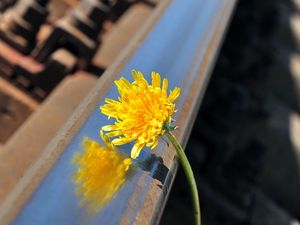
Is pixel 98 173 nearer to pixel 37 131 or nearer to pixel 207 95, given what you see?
pixel 37 131

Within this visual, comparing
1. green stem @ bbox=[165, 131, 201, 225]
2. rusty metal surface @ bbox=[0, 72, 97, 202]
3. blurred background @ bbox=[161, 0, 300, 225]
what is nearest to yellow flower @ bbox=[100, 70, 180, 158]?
green stem @ bbox=[165, 131, 201, 225]

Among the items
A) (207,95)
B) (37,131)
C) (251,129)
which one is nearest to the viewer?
(37,131)

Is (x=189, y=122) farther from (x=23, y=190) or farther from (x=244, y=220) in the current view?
(x=244, y=220)

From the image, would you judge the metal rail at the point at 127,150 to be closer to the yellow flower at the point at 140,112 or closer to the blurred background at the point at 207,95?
the yellow flower at the point at 140,112

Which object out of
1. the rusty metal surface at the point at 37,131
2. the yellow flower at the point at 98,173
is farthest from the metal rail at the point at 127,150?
the rusty metal surface at the point at 37,131

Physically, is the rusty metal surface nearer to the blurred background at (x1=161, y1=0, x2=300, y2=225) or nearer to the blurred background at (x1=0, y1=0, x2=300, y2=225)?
the blurred background at (x1=0, y1=0, x2=300, y2=225)

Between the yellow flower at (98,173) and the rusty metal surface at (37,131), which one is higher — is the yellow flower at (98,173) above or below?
below

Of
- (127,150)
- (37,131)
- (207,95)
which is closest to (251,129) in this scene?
(207,95)
